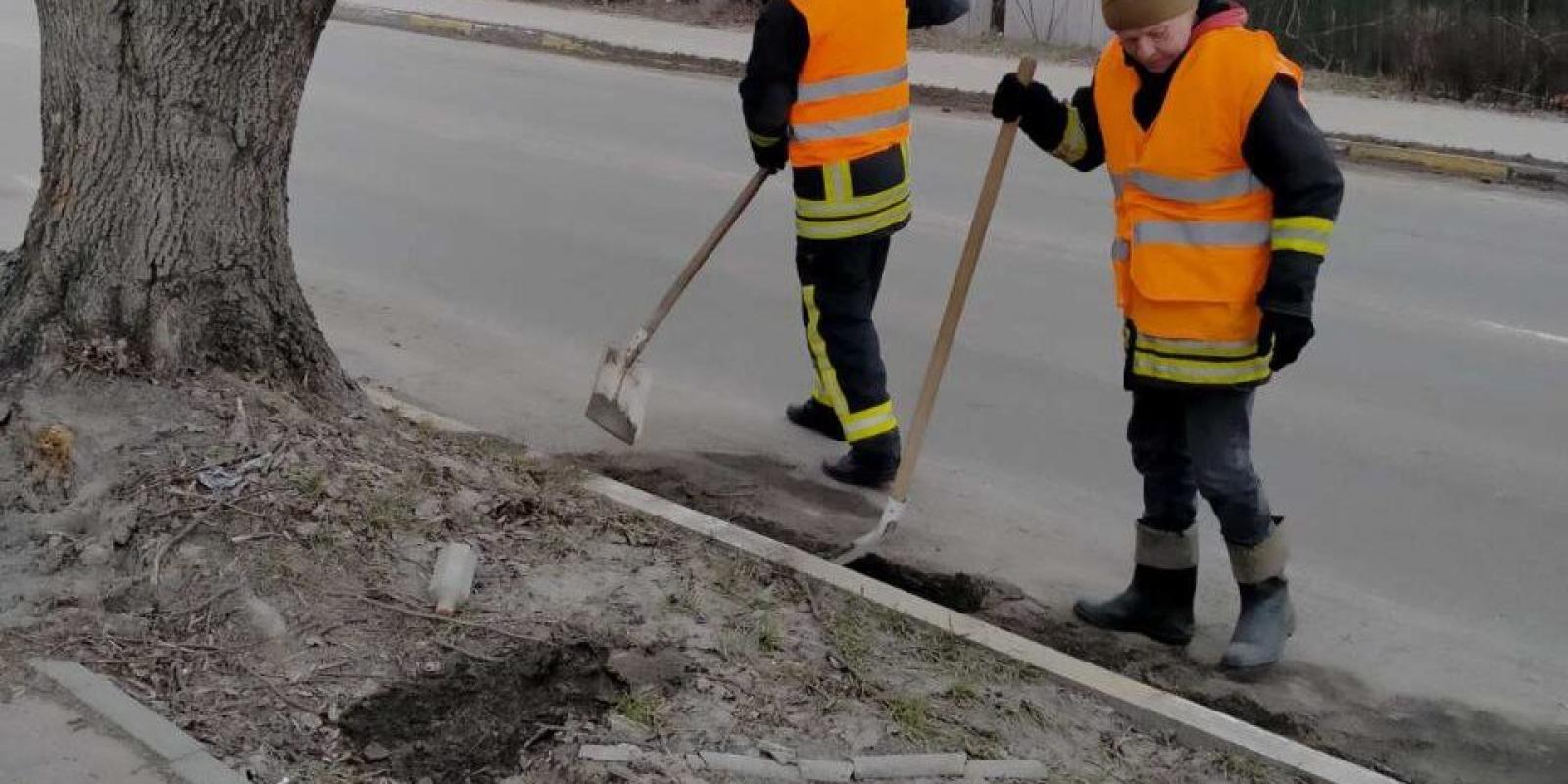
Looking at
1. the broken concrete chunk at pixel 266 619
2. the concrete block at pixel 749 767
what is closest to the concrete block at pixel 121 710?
the broken concrete chunk at pixel 266 619

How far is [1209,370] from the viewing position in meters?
3.97

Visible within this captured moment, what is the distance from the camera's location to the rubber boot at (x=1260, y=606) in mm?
4219

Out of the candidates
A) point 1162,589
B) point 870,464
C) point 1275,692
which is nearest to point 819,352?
point 870,464

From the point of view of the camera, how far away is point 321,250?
834cm

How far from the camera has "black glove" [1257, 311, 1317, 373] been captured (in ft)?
12.4

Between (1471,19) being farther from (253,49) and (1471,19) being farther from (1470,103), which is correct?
(253,49)

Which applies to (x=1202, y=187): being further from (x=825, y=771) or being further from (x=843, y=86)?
(x=825, y=771)

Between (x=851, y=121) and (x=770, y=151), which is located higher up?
(x=851, y=121)

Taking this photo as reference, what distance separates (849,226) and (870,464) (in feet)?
2.71

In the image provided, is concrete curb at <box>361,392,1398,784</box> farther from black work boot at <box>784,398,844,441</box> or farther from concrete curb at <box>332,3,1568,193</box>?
concrete curb at <box>332,3,1568,193</box>

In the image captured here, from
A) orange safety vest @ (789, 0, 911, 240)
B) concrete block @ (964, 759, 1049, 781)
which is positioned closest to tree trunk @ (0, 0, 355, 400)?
orange safety vest @ (789, 0, 911, 240)

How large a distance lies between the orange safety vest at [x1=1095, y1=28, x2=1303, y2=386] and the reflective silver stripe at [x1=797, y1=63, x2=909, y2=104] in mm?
1035

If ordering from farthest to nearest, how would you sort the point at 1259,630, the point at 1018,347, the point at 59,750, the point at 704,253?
the point at 1018,347 < the point at 704,253 < the point at 1259,630 < the point at 59,750

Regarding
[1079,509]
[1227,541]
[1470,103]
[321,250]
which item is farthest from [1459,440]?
[1470,103]
